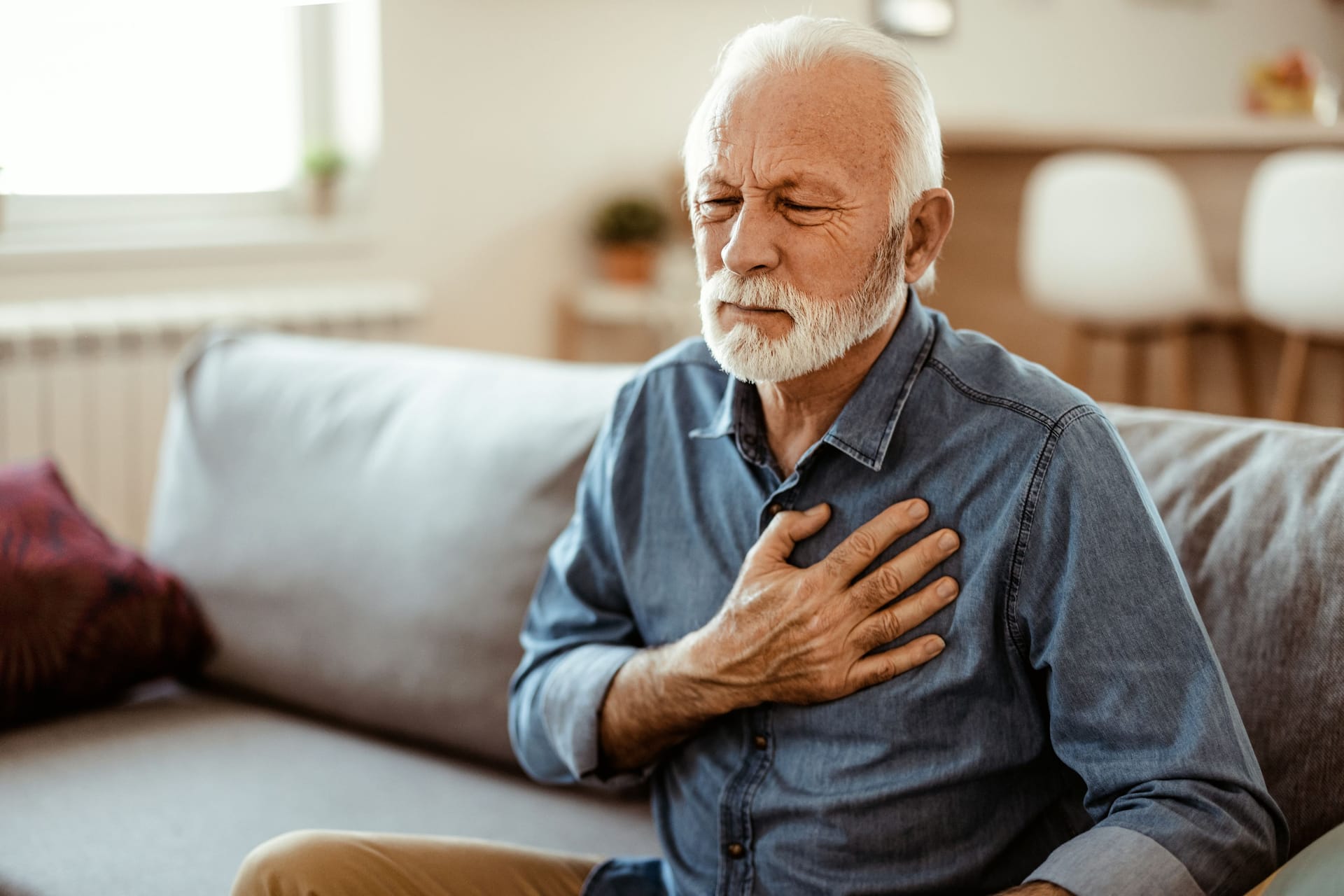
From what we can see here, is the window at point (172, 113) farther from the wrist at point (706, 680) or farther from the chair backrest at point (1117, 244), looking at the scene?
the wrist at point (706, 680)

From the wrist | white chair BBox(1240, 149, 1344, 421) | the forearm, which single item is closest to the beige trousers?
the forearm

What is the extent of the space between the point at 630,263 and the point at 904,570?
118 inches

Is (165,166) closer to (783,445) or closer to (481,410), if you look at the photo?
(481,410)

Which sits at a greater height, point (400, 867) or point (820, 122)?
point (820, 122)

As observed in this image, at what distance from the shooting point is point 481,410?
5.74 feet

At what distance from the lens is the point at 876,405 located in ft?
3.67

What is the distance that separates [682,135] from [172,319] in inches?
72.3

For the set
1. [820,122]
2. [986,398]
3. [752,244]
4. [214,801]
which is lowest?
[214,801]

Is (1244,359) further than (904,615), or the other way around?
(1244,359)

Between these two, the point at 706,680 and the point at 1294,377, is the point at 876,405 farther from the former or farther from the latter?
the point at 1294,377

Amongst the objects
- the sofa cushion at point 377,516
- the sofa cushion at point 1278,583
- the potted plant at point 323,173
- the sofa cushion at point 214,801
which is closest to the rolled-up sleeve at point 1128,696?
the sofa cushion at point 1278,583

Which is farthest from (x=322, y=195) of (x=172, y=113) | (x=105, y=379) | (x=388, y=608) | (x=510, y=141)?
(x=388, y=608)

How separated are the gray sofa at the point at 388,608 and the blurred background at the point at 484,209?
1.16 meters

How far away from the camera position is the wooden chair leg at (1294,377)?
9.92 feet
